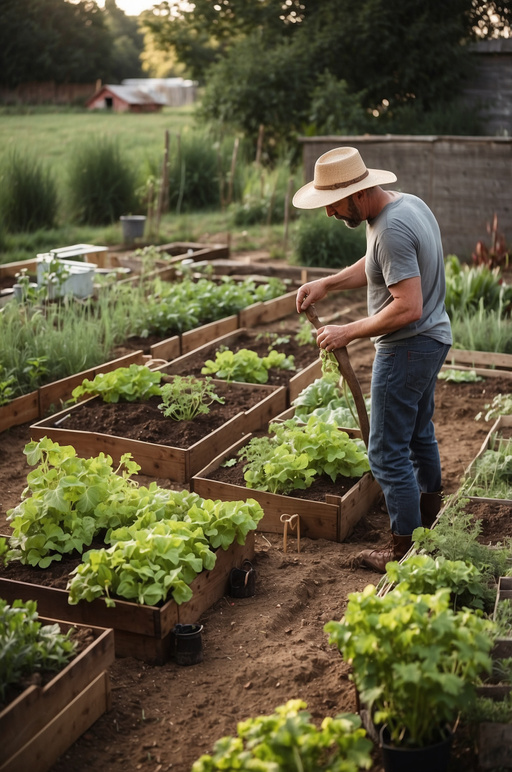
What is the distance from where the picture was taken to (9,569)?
3.87 metres

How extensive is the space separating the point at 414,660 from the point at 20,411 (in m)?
4.15

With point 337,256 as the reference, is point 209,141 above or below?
above

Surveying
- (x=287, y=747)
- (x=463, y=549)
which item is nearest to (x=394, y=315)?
(x=463, y=549)

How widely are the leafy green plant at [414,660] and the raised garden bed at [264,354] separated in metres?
3.66

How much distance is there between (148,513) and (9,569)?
2.41 feet

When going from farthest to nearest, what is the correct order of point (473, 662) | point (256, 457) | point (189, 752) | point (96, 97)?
point (96, 97), point (256, 457), point (189, 752), point (473, 662)

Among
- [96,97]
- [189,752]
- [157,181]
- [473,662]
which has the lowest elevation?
[189,752]

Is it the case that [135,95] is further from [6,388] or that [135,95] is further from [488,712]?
[488,712]

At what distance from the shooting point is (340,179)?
12.5 ft

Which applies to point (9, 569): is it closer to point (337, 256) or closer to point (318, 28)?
point (337, 256)

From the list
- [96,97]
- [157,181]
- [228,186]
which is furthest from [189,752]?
[96,97]

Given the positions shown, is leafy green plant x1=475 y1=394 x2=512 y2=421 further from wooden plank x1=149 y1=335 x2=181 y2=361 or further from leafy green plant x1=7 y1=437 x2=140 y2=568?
leafy green plant x1=7 y1=437 x2=140 y2=568

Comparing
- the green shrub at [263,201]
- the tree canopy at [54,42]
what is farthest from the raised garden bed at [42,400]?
the tree canopy at [54,42]

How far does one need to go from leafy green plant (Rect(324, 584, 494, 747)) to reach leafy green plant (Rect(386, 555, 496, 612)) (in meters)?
0.44
